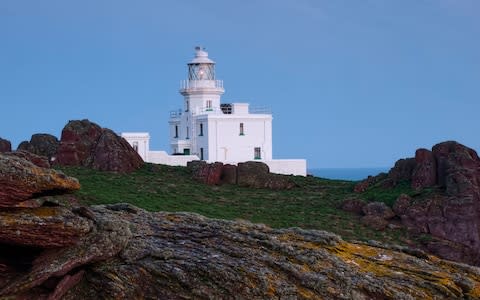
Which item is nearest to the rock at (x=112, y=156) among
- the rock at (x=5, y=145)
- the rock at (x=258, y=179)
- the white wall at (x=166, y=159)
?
the rock at (x=5, y=145)

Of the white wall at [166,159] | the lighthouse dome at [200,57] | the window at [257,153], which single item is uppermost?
the lighthouse dome at [200,57]

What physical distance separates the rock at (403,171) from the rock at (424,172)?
1238 mm

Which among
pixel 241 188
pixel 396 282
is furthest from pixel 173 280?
pixel 241 188

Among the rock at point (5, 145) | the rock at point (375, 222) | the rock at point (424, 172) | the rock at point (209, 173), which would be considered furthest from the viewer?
the rock at point (5, 145)

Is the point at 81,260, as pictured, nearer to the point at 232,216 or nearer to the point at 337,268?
the point at 337,268

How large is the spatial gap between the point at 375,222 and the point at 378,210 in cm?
162

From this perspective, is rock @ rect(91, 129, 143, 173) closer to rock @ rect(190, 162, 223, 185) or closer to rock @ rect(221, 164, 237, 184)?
rock @ rect(190, 162, 223, 185)

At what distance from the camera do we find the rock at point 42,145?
227ft

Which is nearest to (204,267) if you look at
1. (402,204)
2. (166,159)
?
(402,204)

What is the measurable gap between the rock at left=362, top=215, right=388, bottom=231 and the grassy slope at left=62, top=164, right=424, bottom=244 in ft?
1.72

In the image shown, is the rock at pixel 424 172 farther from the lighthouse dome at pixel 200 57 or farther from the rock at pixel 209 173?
the lighthouse dome at pixel 200 57

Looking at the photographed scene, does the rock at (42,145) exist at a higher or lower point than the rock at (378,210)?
higher

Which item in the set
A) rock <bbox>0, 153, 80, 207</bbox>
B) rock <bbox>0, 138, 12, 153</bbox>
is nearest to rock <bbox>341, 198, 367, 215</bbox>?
rock <bbox>0, 138, 12, 153</bbox>

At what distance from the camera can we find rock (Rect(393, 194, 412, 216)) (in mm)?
56375
